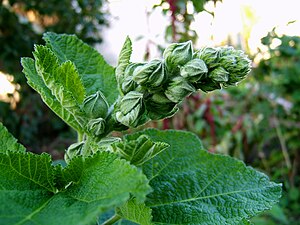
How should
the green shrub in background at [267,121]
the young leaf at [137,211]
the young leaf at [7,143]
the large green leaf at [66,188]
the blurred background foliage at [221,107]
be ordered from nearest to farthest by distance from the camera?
the large green leaf at [66,188]
the young leaf at [137,211]
the young leaf at [7,143]
the blurred background foliage at [221,107]
the green shrub in background at [267,121]

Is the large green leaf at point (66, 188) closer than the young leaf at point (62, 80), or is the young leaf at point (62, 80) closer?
the large green leaf at point (66, 188)

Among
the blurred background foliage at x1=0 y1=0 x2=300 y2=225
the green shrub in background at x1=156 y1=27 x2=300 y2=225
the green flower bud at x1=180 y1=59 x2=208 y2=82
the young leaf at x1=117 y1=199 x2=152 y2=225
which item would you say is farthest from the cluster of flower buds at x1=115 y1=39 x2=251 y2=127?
the green shrub in background at x1=156 y1=27 x2=300 y2=225

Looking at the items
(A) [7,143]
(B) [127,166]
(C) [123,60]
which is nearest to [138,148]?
(B) [127,166]

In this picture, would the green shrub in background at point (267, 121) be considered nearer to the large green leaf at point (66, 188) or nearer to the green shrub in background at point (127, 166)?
the green shrub in background at point (127, 166)

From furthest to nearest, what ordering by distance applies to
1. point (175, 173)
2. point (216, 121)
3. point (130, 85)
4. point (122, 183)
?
point (216, 121) → point (175, 173) → point (130, 85) → point (122, 183)

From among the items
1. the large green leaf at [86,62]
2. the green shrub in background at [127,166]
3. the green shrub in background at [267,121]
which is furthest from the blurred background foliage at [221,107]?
the green shrub in background at [127,166]

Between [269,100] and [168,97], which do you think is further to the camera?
[269,100]

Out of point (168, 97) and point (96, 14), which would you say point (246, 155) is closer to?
point (96, 14)

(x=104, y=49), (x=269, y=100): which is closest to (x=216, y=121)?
(x=269, y=100)
